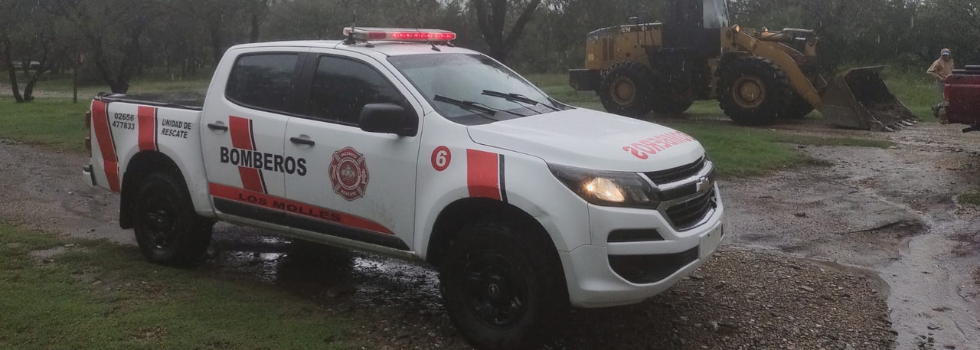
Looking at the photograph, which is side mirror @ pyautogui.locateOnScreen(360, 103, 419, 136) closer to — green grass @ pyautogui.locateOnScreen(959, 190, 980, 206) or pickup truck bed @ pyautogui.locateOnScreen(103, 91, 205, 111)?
pickup truck bed @ pyautogui.locateOnScreen(103, 91, 205, 111)

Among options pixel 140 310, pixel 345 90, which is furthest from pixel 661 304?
pixel 140 310

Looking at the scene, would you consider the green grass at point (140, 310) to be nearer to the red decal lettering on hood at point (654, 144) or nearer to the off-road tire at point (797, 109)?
the red decal lettering on hood at point (654, 144)

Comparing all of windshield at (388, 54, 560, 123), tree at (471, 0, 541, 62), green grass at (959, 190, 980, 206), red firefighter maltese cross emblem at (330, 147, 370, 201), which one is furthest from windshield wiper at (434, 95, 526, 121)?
tree at (471, 0, 541, 62)

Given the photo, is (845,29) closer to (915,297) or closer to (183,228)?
(915,297)

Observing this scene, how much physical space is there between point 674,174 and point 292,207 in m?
2.41

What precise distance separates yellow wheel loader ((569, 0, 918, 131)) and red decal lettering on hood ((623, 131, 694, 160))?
37.0 ft

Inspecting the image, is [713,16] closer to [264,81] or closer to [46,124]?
[264,81]

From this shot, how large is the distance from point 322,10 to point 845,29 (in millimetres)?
23497

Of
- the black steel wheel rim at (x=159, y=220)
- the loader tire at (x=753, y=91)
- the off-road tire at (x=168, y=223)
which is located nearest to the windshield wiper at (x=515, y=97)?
the off-road tire at (x=168, y=223)

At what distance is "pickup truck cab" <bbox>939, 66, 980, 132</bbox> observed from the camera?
1081cm

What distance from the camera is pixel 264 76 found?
19.1ft

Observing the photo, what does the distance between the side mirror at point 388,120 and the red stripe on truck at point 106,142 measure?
2698mm

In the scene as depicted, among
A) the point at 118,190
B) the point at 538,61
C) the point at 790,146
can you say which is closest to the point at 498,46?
the point at 790,146

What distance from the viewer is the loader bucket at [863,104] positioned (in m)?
15.4
